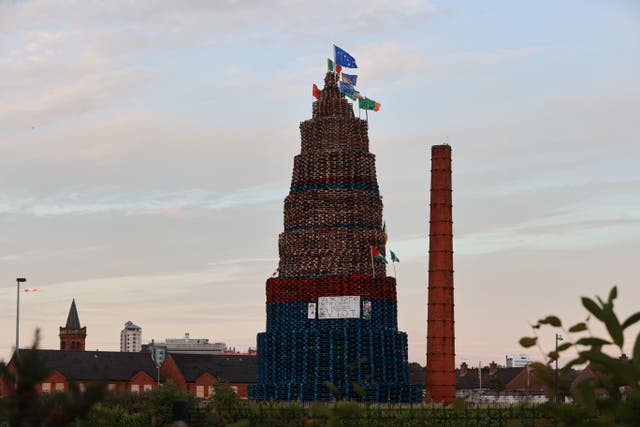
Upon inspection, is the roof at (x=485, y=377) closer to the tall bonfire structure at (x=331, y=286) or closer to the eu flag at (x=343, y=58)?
the tall bonfire structure at (x=331, y=286)

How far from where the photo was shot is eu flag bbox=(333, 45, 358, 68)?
96.6 meters

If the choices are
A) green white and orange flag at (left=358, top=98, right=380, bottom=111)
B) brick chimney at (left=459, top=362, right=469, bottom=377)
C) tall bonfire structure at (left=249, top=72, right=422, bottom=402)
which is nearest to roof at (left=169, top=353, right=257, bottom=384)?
brick chimney at (left=459, top=362, right=469, bottom=377)

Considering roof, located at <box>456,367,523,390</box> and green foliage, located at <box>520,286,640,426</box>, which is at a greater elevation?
green foliage, located at <box>520,286,640,426</box>

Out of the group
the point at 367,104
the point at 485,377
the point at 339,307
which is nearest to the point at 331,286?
the point at 339,307

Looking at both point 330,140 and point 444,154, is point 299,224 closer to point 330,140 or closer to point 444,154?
point 330,140

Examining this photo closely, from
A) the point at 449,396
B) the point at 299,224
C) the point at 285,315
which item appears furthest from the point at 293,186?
the point at 449,396

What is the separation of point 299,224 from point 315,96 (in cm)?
1442

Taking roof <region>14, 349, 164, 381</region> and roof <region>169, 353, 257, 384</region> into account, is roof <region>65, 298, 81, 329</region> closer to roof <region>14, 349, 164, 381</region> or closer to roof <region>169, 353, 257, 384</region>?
roof <region>14, 349, 164, 381</region>

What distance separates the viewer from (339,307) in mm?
91000

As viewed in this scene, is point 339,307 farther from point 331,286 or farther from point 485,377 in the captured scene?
point 485,377

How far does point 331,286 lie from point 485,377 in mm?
77293

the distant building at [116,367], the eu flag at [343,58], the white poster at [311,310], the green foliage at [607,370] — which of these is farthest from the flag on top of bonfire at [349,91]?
the green foliage at [607,370]

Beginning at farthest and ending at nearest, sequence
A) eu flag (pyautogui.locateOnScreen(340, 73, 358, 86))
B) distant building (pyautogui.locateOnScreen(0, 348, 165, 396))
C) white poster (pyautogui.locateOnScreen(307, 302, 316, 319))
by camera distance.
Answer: distant building (pyautogui.locateOnScreen(0, 348, 165, 396)) < eu flag (pyautogui.locateOnScreen(340, 73, 358, 86)) < white poster (pyautogui.locateOnScreen(307, 302, 316, 319))

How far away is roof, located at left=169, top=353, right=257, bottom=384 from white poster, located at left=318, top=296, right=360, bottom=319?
51670mm
